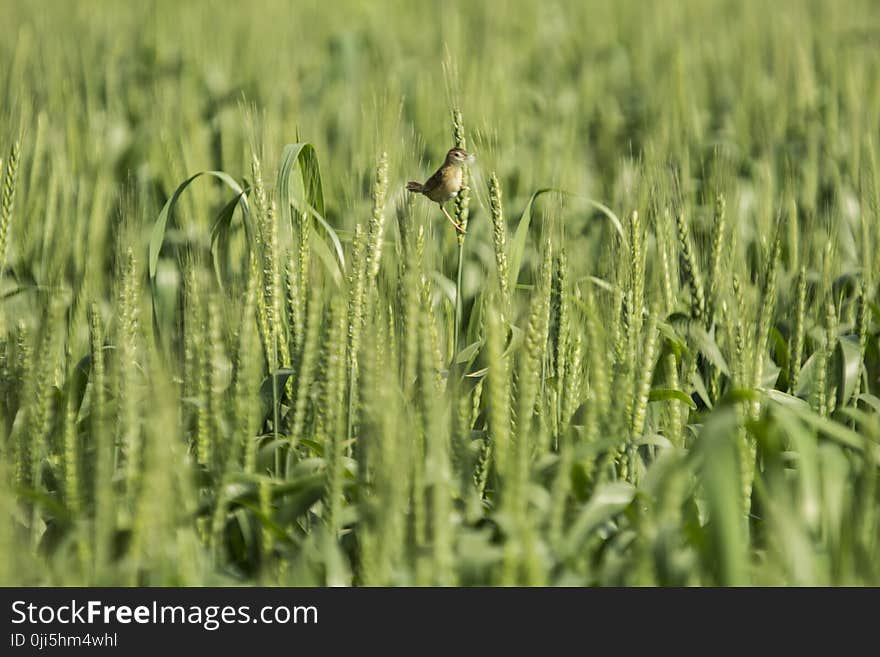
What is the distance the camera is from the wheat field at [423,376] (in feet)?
5.39

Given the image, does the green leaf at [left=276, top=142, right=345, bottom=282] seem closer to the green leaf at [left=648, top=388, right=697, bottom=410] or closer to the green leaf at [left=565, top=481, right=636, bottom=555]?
the green leaf at [left=648, top=388, right=697, bottom=410]

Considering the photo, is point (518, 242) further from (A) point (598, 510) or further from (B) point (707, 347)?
(A) point (598, 510)

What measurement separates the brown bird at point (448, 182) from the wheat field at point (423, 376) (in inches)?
2.4

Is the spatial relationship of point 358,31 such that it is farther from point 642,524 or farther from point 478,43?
point 642,524

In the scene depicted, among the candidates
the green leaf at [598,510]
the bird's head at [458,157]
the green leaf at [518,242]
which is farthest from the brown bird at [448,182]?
the green leaf at [598,510]

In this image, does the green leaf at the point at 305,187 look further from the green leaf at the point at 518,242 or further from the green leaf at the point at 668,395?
the green leaf at the point at 668,395

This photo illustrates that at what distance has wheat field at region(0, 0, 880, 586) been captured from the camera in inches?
64.6

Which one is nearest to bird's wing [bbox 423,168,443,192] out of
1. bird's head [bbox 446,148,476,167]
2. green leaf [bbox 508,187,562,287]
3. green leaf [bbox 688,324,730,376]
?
bird's head [bbox 446,148,476,167]

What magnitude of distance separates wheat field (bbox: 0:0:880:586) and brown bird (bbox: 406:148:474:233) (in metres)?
0.06

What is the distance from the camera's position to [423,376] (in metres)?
1.78

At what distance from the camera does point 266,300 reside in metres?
2.29

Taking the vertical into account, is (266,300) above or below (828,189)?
below

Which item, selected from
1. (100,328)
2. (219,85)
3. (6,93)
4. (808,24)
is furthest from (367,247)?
(808,24)
